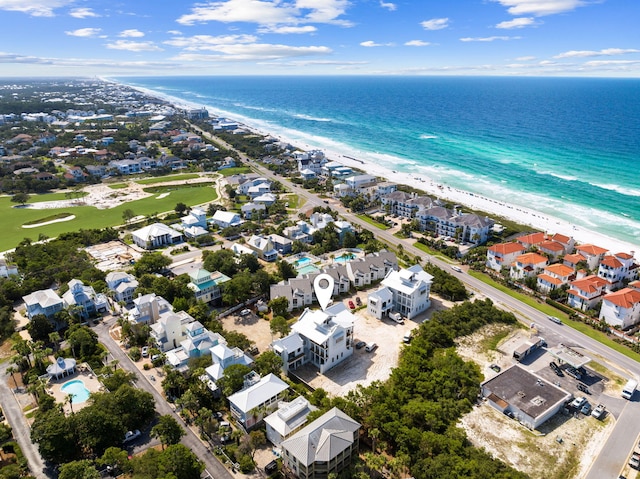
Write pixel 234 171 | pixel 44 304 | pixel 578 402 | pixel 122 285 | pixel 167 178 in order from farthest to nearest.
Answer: pixel 234 171
pixel 167 178
pixel 122 285
pixel 44 304
pixel 578 402

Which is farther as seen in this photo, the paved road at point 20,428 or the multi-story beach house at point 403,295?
the multi-story beach house at point 403,295

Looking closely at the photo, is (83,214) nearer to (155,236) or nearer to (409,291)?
(155,236)

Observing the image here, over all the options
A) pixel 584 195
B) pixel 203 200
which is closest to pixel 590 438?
pixel 584 195

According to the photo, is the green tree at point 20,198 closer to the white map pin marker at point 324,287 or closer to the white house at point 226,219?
the white house at point 226,219

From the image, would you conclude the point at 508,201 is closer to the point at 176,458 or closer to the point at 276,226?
the point at 276,226

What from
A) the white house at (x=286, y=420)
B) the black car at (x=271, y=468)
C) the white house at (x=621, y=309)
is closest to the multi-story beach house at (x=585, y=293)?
the white house at (x=621, y=309)

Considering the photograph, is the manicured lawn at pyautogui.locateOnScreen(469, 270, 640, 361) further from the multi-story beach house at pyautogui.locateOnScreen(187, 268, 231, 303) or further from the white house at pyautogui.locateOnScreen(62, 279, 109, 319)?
the white house at pyautogui.locateOnScreen(62, 279, 109, 319)

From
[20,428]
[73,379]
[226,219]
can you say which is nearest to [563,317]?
[73,379]

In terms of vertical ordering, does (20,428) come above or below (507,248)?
below
